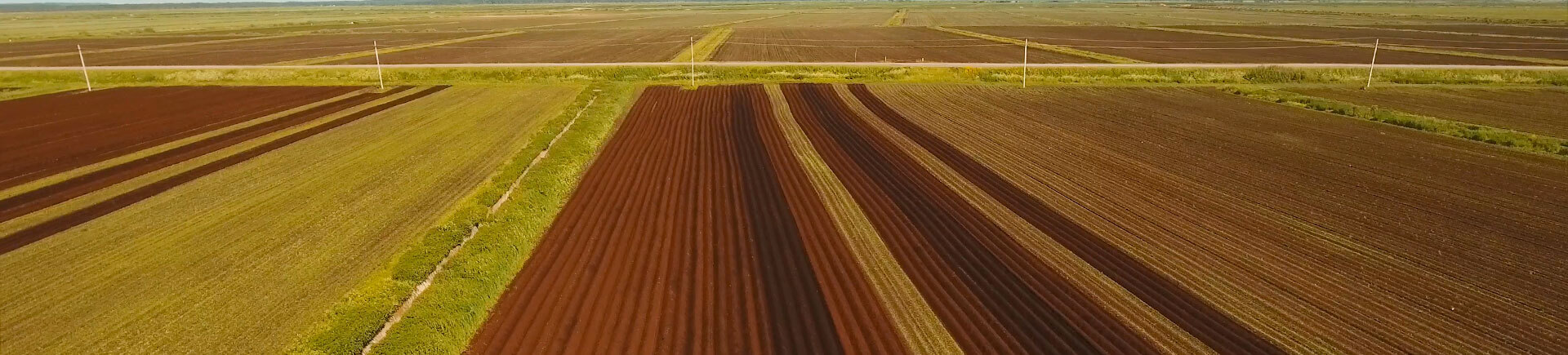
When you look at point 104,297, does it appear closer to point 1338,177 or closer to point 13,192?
point 13,192

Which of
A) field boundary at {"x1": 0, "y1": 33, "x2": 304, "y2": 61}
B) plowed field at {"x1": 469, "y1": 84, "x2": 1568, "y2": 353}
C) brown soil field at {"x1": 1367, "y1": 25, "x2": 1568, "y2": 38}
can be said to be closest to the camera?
plowed field at {"x1": 469, "y1": 84, "x2": 1568, "y2": 353}

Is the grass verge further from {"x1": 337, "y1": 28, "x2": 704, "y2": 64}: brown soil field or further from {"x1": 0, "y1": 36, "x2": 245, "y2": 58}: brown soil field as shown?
{"x1": 0, "y1": 36, "x2": 245, "y2": 58}: brown soil field

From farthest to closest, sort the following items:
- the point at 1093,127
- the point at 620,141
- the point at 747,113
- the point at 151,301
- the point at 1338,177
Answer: the point at 747,113 < the point at 1093,127 < the point at 620,141 < the point at 1338,177 < the point at 151,301

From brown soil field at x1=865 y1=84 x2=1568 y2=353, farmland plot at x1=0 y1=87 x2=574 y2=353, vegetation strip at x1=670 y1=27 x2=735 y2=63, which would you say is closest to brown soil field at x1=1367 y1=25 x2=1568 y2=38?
brown soil field at x1=865 y1=84 x2=1568 y2=353

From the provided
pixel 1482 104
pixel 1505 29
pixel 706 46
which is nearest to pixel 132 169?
pixel 1482 104

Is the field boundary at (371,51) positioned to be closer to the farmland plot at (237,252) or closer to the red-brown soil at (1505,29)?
the farmland plot at (237,252)

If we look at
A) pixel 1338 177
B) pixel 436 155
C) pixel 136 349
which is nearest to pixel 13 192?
pixel 436 155
